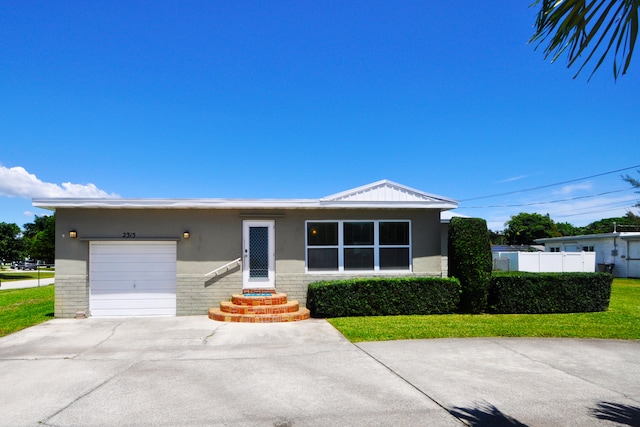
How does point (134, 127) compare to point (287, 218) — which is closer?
point (287, 218)

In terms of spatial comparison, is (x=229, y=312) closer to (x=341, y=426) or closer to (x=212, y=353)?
(x=212, y=353)

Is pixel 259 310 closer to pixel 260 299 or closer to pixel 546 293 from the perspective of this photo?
pixel 260 299

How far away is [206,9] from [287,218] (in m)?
5.84

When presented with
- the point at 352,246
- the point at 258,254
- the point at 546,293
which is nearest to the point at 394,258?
the point at 352,246

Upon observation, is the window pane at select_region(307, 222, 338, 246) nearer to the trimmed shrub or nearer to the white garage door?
the trimmed shrub

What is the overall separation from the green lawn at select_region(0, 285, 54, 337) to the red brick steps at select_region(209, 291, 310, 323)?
14.4 ft

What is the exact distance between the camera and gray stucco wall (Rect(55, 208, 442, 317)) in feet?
33.3

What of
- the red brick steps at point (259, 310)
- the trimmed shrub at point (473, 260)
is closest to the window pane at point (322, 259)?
the red brick steps at point (259, 310)

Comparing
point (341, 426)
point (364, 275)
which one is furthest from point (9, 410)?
point (364, 275)

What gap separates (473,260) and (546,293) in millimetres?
2345

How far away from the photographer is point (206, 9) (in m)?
10.0

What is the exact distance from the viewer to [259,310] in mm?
9500

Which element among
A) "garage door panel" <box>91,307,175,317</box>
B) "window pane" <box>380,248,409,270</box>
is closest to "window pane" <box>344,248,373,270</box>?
"window pane" <box>380,248,409,270</box>

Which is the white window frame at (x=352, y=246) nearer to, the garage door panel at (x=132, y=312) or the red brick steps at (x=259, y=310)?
the red brick steps at (x=259, y=310)
